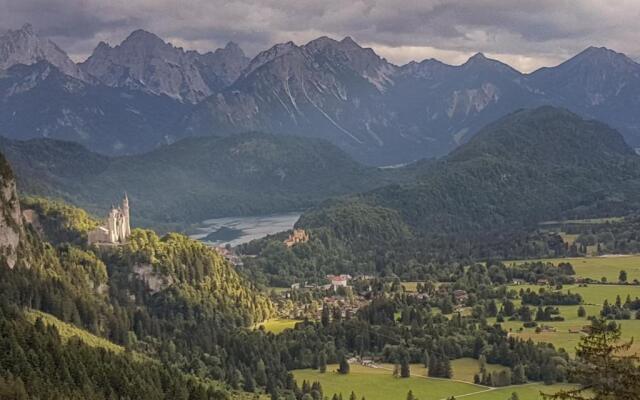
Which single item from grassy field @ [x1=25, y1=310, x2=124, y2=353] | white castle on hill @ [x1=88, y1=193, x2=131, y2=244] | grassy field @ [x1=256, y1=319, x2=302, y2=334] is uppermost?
white castle on hill @ [x1=88, y1=193, x2=131, y2=244]

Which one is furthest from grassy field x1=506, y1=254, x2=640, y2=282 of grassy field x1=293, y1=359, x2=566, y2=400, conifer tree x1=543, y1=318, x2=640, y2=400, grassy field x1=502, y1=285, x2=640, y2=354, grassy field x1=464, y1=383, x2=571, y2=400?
conifer tree x1=543, y1=318, x2=640, y2=400

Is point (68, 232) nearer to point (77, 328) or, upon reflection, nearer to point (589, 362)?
point (77, 328)

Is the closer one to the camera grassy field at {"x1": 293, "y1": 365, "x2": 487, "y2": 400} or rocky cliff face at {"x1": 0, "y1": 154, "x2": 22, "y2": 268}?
grassy field at {"x1": 293, "y1": 365, "x2": 487, "y2": 400}

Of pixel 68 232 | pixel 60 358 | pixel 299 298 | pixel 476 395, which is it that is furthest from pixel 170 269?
pixel 60 358

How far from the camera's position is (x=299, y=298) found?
16462cm

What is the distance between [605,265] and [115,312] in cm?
10202

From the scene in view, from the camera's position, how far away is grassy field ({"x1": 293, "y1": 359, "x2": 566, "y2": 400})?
98.7 m

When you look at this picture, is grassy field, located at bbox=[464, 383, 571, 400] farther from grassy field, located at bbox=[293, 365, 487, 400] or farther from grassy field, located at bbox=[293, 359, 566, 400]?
grassy field, located at bbox=[293, 365, 487, 400]

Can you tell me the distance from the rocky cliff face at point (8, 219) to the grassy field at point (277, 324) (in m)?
38.2

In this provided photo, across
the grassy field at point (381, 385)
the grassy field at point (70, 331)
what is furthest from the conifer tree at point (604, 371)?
the grassy field at point (70, 331)

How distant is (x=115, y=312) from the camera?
122 meters

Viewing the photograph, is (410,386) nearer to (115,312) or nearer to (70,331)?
(70,331)

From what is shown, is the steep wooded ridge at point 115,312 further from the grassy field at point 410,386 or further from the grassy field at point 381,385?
the grassy field at point 410,386

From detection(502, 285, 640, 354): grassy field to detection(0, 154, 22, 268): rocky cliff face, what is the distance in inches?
2608
